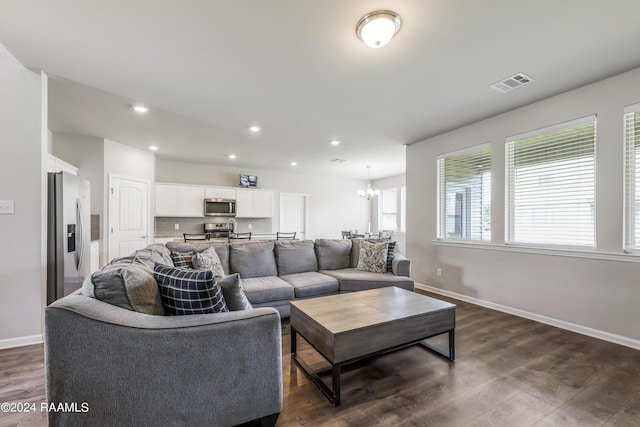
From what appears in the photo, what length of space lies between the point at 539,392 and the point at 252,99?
3.75 m

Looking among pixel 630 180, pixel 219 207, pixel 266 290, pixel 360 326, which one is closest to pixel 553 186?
pixel 630 180

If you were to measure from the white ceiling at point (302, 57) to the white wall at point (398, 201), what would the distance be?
4153 millimetres

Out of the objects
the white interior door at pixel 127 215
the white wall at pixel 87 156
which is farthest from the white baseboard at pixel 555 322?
the white wall at pixel 87 156

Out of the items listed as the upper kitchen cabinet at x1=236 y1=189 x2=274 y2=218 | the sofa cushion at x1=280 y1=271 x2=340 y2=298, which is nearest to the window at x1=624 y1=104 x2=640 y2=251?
the sofa cushion at x1=280 y1=271 x2=340 y2=298

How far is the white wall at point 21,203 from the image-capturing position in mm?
2582

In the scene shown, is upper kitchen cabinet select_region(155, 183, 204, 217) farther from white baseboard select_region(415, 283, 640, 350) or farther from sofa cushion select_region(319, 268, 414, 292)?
white baseboard select_region(415, 283, 640, 350)

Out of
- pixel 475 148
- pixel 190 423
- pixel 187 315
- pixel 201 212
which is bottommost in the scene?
pixel 190 423

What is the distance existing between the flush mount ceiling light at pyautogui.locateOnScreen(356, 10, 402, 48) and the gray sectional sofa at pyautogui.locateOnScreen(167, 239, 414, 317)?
8.45 feet

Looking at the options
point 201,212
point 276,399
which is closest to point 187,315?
point 276,399

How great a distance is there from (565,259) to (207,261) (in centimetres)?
398

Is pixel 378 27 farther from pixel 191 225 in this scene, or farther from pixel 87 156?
pixel 191 225

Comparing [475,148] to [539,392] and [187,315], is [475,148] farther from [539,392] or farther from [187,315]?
[187,315]

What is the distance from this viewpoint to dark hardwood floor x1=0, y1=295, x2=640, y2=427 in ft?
5.42

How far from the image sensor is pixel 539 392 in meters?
1.90
